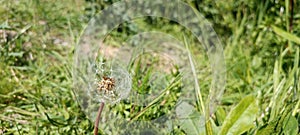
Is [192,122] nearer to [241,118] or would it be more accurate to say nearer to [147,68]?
[241,118]

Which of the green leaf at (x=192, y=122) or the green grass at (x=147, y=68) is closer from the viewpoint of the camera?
the green leaf at (x=192, y=122)

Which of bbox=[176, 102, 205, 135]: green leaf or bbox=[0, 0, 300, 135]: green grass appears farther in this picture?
bbox=[0, 0, 300, 135]: green grass

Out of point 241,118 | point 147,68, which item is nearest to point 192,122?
point 241,118

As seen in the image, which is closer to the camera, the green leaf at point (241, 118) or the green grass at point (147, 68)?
the green leaf at point (241, 118)

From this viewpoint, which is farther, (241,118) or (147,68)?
(147,68)

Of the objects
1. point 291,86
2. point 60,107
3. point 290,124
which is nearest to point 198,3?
point 291,86

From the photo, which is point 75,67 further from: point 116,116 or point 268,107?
Result: point 268,107
